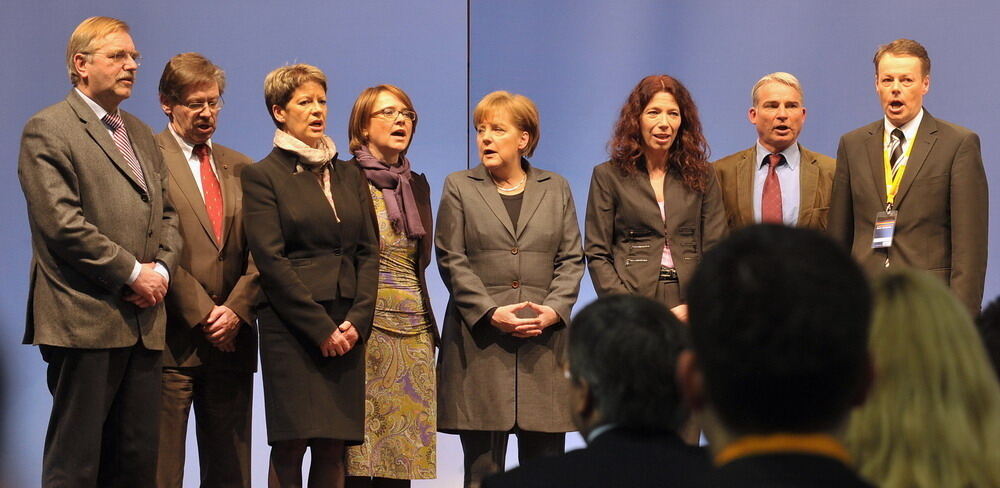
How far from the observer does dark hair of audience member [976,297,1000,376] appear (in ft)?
5.79

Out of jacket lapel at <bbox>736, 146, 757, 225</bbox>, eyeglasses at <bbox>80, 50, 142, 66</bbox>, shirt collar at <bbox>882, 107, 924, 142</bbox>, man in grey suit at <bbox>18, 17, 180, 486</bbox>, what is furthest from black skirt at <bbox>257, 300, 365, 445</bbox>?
shirt collar at <bbox>882, 107, 924, 142</bbox>

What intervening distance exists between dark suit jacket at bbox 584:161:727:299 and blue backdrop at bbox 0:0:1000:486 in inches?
62.0

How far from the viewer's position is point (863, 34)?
219 inches

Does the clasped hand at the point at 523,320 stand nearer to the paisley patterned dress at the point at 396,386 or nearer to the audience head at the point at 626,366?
the paisley patterned dress at the point at 396,386

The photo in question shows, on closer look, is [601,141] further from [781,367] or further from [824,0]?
[781,367]

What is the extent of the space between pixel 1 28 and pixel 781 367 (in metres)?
4.82

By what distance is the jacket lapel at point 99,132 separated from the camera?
344 cm

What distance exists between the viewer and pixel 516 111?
13.7 feet

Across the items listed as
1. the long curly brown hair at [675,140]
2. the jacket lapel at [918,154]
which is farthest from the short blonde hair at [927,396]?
the long curly brown hair at [675,140]

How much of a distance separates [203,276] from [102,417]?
655 mm

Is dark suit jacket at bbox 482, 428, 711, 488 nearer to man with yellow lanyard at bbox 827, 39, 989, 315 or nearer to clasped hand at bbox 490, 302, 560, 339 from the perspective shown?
clasped hand at bbox 490, 302, 560, 339

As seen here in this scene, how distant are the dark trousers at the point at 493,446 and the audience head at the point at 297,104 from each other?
3.73 feet

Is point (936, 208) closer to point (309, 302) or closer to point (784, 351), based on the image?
point (309, 302)

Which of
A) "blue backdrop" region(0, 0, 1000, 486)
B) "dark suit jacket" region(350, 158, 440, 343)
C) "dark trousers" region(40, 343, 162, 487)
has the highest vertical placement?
"blue backdrop" region(0, 0, 1000, 486)
